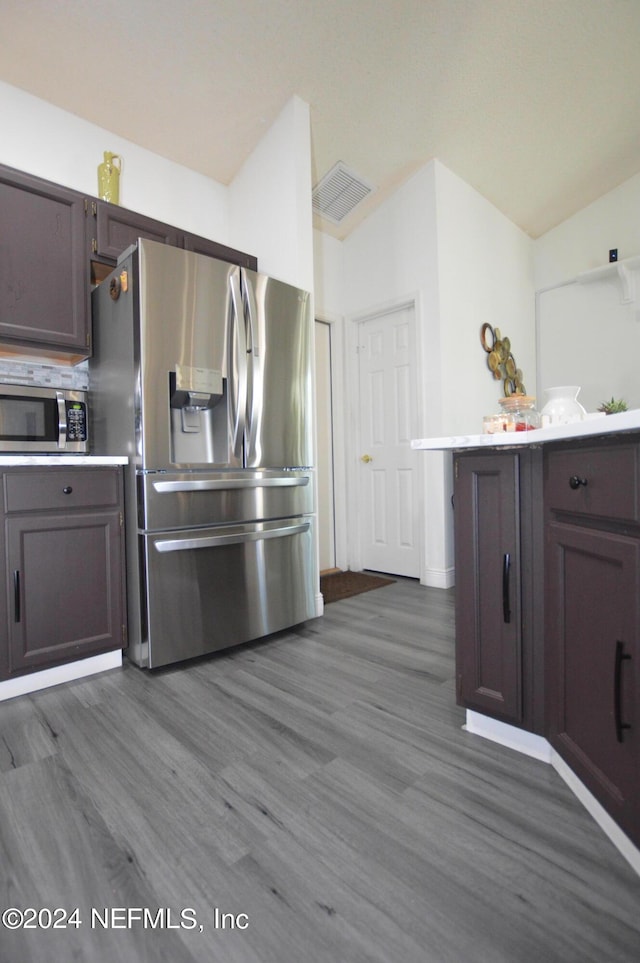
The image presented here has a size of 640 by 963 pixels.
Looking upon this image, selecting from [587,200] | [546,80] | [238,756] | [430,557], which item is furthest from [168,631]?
[587,200]

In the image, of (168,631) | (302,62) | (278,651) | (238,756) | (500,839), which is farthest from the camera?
(302,62)

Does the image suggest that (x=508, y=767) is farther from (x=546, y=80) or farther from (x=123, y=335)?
(x=546, y=80)

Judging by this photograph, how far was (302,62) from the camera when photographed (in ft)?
7.95

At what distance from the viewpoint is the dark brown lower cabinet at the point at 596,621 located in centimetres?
86

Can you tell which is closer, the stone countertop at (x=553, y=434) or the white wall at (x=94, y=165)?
the stone countertop at (x=553, y=434)

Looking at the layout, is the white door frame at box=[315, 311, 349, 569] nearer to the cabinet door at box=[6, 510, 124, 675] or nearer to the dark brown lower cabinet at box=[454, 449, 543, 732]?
the cabinet door at box=[6, 510, 124, 675]

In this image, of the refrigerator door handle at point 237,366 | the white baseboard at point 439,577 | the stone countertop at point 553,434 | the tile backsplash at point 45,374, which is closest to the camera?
the stone countertop at point 553,434

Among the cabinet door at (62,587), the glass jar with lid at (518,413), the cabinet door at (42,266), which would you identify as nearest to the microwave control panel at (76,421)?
the cabinet door at (42,266)

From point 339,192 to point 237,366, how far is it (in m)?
2.05

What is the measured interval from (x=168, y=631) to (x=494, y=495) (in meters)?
1.38

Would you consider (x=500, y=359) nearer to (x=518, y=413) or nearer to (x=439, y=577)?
(x=439, y=577)

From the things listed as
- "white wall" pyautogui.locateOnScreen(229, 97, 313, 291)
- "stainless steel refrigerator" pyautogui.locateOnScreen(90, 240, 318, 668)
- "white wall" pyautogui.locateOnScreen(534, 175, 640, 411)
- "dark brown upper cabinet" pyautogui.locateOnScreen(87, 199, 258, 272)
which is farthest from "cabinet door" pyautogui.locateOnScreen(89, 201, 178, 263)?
"white wall" pyautogui.locateOnScreen(534, 175, 640, 411)

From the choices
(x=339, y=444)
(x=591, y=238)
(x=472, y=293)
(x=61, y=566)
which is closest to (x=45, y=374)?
(x=61, y=566)

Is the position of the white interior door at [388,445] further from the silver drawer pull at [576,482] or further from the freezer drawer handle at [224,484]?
the silver drawer pull at [576,482]
